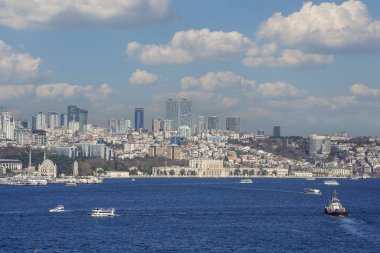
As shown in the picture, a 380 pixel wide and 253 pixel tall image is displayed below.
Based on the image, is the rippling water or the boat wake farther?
the boat wake

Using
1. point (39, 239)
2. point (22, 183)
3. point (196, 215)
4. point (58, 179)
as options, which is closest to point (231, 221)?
point (196, 215)

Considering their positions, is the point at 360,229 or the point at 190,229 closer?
the point at 190,229

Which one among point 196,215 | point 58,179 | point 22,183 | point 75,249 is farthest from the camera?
point 58,179

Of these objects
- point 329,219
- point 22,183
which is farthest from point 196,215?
point 22,183

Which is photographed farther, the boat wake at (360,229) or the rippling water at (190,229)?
the boat wake at (360,229)

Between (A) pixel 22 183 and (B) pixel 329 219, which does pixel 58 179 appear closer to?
(A) pixel 22 183

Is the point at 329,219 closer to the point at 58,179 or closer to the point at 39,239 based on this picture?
the point at 39,239

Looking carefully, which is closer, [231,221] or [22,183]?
[231,221]

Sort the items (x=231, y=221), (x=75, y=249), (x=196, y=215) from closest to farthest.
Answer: (x=75, y=249)
(x=231, y=221)
(x=196, y=215)

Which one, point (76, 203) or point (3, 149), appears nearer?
point (76, 203)
